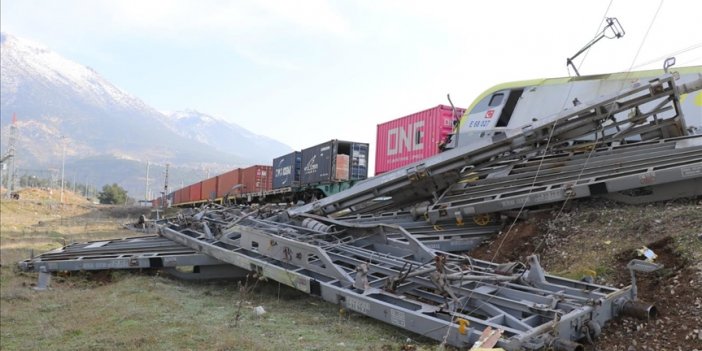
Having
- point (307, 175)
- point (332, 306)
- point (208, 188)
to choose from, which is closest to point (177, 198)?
point (208, 188)

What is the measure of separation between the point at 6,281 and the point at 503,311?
907 centimetres

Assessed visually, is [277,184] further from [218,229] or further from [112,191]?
[112,191]

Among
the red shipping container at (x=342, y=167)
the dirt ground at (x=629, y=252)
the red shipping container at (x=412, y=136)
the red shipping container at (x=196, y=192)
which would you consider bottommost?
the dirt ground at (x=629, y=252)

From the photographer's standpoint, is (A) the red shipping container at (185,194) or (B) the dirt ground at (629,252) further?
(A) the red shipping container at (185,194)

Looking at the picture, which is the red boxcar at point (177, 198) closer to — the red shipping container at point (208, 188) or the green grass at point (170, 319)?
the red shipping container at point (208, 188)

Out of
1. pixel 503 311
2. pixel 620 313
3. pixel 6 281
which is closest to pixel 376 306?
pixel 503 311

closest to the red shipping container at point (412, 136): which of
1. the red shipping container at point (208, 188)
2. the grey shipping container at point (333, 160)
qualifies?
the grey shipping container at point (333, 160)

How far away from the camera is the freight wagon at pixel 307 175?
22.8 meters

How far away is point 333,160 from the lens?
22.9 meters

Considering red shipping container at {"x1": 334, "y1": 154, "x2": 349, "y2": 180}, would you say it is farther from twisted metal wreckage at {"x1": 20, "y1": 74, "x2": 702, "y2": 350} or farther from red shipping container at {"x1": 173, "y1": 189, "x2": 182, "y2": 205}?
red shipping container at {"x1": 173, "y1": 189, "x2": 182, "y2": 205}

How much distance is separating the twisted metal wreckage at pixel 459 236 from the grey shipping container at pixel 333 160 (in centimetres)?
1229

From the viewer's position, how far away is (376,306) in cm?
501

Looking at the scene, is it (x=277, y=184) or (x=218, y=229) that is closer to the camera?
(x=218, y=229)

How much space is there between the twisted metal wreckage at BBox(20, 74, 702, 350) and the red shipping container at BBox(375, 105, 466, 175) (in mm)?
7593
